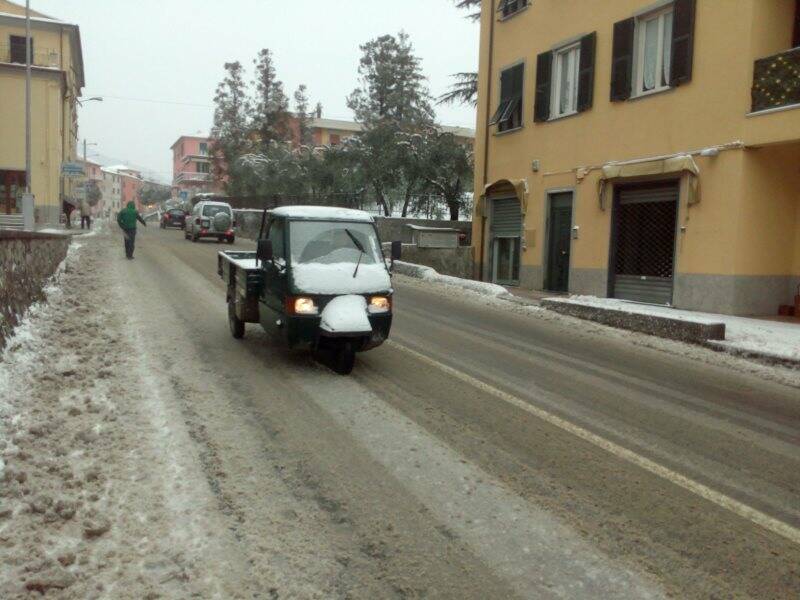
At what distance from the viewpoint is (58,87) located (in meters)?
42.7

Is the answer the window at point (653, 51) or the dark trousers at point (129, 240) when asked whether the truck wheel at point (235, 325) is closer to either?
the window at point (653, 51)

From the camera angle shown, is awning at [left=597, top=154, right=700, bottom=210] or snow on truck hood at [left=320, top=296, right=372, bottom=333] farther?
awning at [left=597, top=154, right=700, bottom=210]

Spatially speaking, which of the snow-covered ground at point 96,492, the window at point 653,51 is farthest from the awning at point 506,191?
the snow-covered ground at point 96,492

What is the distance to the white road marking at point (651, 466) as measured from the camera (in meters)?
4.04

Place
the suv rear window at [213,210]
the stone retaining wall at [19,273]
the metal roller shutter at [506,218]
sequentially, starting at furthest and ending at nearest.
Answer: the suv rear window at [213,210]
the metal roller shutter at [506,218]
the stone retaining wall at [19,273]

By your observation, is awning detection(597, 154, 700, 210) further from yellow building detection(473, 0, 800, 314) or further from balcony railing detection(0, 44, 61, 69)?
balcony railing detection(0, 44, 61, 69)

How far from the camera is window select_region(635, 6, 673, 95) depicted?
50.7ft

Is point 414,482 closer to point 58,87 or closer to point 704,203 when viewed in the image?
point 704,203

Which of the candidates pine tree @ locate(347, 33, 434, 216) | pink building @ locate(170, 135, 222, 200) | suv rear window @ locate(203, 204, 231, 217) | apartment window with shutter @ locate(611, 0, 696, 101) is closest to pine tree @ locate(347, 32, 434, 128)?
pine tree @ locate(347, 33, 434, 216)

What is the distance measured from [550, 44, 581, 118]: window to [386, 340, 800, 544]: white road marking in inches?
521

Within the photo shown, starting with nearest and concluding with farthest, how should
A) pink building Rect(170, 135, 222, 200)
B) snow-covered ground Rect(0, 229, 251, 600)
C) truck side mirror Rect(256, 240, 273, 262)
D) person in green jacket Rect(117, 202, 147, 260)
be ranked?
snow-covered ground Rect(0, 229, 251, 600), truck side mirror Rect(256, 240, 273, 262), person in green jacket Rect(117, 202, 147, 260), pink building Rect(170, 135, 222, 200)

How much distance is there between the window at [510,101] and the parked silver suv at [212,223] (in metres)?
14.6

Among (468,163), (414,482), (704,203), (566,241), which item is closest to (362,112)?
(468,163)

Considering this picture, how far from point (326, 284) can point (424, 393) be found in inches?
62.8
